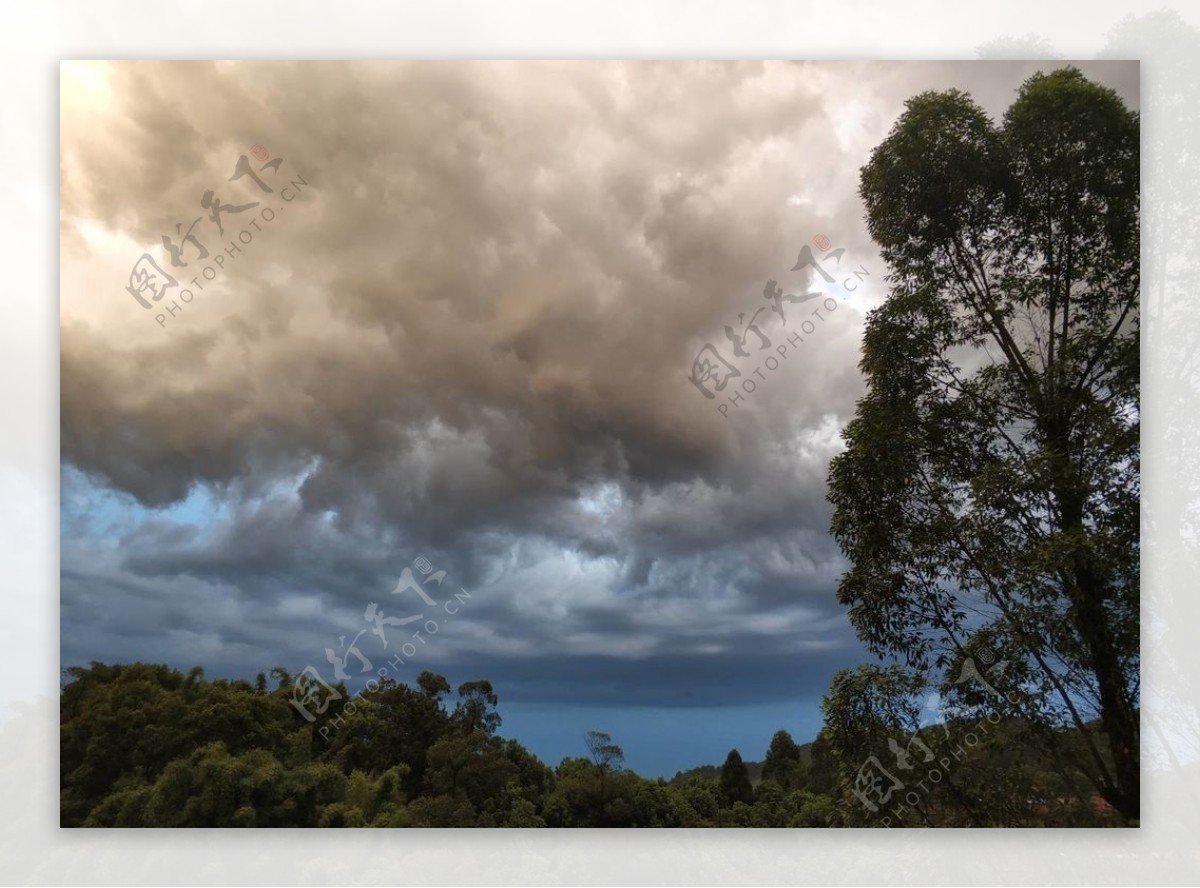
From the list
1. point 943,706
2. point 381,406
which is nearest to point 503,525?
point 381,406

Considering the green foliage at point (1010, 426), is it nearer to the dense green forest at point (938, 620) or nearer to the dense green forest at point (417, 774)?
the dense green forest at point (938, 620)

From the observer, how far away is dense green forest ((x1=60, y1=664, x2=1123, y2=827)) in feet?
13.9

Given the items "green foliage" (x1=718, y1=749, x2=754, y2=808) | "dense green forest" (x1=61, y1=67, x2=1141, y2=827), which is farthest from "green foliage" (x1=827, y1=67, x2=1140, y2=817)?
"green foliage" (x1=718, y1=749, x2=754, y2=808)

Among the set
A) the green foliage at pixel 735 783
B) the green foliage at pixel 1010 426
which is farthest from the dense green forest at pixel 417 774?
the green foliage at pixel 1010 426

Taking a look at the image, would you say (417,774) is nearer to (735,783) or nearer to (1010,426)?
(735,783)

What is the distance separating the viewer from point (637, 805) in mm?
4266

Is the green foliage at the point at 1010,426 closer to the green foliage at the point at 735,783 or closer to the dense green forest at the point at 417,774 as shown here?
the dense green forest at the point at 417,774

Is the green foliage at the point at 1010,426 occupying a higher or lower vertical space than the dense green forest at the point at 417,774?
higher

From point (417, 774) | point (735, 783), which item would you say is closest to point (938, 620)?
point (735, 783)

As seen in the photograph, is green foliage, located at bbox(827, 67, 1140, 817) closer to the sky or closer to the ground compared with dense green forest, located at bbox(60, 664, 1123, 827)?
closer to the sky

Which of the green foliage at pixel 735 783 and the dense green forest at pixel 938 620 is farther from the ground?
the dense green forest at pixel 938 620

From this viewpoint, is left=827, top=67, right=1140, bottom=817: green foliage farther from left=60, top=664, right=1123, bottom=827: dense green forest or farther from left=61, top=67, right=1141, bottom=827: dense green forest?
left=60, top=664, right=1123, bottom=827: dense green forest

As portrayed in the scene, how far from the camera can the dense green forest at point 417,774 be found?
4.25 metres

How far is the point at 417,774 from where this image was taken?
4.30 m
